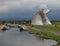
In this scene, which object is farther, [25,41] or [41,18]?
[41,18]

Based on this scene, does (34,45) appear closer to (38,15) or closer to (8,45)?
(8,45)

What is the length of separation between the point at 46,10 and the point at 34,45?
56.9 m

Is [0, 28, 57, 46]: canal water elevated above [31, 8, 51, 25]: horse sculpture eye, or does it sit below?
below

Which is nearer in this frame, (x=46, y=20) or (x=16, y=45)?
(x=16, y=45)

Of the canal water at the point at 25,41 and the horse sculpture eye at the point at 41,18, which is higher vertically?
the horse sculpture eye at the point at 41,18

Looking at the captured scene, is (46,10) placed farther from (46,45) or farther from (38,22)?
(46,45)

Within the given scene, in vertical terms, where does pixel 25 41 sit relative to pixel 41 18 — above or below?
below

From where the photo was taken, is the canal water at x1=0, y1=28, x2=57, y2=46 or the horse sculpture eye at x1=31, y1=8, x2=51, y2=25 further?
the horse sculpture eye at x1=31, y1=8, x2=51, y2=25

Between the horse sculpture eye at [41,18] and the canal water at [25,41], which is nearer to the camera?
the canal water at [25,41]

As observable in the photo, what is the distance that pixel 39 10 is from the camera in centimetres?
9625

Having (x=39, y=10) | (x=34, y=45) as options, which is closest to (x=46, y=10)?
(x=39, y=10)

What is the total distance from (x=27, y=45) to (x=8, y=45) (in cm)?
291

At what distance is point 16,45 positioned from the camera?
38.8 metres

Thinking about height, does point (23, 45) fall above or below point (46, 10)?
below
